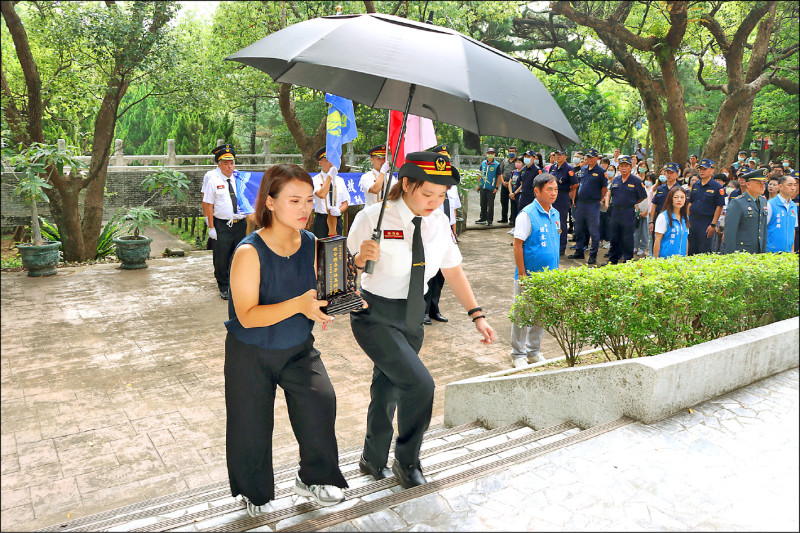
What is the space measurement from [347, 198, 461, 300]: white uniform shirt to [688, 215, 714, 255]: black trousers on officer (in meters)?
7.62

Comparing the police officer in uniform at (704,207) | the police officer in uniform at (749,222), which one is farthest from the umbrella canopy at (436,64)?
the police officer in uniform at (704,207)

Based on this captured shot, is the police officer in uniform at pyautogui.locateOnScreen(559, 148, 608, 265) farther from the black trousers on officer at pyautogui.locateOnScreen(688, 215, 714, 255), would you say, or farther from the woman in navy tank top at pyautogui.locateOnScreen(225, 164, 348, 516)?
the woman in navy tank top at pyautogui.locateOnScreen(225, 164, 348, 516)

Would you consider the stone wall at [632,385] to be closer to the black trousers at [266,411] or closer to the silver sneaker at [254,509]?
the black trousers at [266,411]

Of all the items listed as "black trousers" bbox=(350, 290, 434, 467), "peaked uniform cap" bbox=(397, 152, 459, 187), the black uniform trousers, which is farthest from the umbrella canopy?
the black uniform trousers

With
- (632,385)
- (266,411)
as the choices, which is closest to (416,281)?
(266,411)

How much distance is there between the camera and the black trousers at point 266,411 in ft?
9.88

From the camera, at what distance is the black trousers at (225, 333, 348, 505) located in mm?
3012

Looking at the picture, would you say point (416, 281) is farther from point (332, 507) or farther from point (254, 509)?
point (254, 509)

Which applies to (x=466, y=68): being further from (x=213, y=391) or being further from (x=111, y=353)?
(x=111, y=353)

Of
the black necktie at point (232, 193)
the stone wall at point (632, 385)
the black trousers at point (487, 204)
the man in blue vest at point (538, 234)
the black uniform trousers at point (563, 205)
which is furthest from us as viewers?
the black trousers at point (487, 204)

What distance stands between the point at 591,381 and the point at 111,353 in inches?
177

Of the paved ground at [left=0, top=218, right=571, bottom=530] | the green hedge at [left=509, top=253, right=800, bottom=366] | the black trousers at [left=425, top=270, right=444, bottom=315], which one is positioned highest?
the green hedge at [left=509, top=253, right=800, bottom=366]

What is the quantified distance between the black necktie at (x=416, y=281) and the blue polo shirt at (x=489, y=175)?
1209cm

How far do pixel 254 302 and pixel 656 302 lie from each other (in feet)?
9.36
